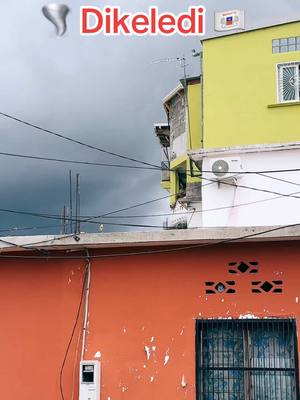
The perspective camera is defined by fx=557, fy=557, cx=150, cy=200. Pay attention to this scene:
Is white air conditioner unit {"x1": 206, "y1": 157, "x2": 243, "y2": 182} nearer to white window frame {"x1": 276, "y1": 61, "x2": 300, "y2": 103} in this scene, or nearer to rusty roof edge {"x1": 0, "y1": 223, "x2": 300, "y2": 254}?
white window frame {"x1": 276, "y1": 61, "x2": 300, "y2": 103}

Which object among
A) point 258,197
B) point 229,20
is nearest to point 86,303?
point 258,197

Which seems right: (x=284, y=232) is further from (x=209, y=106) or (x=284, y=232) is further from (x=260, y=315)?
Answer: (x=209, y=106)

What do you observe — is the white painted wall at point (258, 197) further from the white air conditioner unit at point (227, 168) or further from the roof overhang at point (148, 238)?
the roof overhang at point (148, 238)

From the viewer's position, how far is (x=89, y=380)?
21.8 ft

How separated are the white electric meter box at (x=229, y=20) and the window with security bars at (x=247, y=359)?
9.56 m

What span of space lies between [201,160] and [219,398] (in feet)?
25.0

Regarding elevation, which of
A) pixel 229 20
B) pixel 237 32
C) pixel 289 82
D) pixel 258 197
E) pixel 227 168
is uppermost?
pixel 229 20

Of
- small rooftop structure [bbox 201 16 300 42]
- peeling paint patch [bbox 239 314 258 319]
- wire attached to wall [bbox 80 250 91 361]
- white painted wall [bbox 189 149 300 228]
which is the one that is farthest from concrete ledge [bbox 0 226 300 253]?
small rooftop structure [bbox 201 16 300 42]

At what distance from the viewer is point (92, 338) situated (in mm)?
6953

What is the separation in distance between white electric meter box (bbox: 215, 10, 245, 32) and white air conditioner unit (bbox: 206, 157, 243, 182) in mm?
3756

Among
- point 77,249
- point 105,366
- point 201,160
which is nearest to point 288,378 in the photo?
point 105,366

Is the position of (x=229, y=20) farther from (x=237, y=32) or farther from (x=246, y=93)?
(x=246, y=93)

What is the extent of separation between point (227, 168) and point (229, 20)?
4.28 meters

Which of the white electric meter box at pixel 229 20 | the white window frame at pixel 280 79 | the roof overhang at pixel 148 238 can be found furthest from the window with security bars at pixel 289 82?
the roof overhang at pixel 148 238
